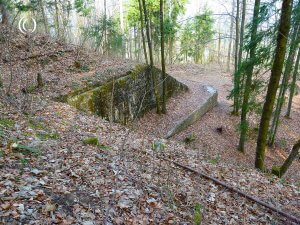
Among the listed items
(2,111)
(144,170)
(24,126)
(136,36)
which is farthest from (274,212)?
(136,36)

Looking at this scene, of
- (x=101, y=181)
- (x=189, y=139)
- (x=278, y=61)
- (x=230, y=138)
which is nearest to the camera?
(x=101, y=181)

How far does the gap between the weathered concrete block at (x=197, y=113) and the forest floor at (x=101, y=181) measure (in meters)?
5.19

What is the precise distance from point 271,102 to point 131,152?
395 centimetres

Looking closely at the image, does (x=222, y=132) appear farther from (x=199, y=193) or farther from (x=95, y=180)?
(x=95, y=180)

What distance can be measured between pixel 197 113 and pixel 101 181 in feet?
38.8

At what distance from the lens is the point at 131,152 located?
6.29 m

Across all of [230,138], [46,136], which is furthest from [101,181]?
[230,138]

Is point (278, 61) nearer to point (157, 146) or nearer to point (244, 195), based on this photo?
point (244, 195)

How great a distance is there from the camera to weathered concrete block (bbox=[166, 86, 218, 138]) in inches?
516

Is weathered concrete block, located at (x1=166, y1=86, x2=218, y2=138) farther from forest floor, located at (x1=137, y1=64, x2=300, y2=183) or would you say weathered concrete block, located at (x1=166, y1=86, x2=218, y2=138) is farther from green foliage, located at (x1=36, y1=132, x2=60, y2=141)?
green foliage, located at (x1=36, y1=132, x2=60, y2=141)

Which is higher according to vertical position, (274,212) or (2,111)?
(2,111)

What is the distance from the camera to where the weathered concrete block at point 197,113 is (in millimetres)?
13095

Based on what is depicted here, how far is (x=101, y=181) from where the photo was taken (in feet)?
14.4

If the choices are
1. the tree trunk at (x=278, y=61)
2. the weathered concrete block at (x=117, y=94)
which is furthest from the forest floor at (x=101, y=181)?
the weathered concrete block at (x=117, y=94)
